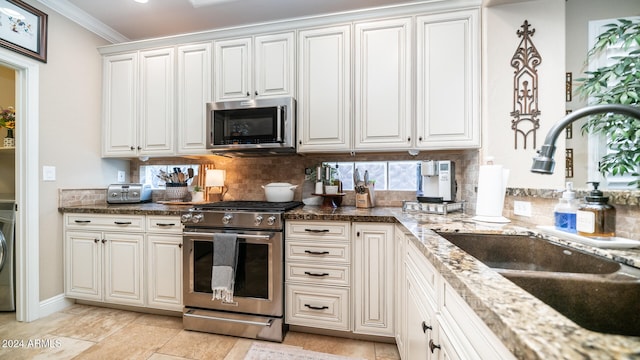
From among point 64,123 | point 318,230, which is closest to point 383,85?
point 318,230

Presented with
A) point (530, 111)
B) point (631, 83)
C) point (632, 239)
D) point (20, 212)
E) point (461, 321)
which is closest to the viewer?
point (461, 321)

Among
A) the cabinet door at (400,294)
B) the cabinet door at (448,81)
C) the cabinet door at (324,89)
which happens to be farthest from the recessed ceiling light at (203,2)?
the cabinet door at (400,294)

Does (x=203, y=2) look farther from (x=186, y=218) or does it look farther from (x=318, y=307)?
(x=318, y=307)

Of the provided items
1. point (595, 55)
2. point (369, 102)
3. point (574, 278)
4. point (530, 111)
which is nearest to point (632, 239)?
point (574, 278)

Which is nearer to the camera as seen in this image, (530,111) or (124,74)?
(530,111)

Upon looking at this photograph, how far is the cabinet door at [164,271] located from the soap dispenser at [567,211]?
2438 mm

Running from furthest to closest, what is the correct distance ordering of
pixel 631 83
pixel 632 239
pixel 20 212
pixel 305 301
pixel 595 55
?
pixel 20 212, pixel 305 301, pixel 595 55, pixel 631 83, pixel 632 239

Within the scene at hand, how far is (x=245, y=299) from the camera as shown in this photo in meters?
1.86

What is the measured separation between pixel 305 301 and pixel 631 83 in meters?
2.15

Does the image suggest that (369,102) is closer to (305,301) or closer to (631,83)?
(631,83)

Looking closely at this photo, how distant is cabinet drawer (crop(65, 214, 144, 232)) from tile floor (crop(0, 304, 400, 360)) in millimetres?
744

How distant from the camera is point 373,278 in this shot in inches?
69.8

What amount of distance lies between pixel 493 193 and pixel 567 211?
1.19 feet

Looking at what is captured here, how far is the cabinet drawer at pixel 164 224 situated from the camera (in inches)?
81.8
